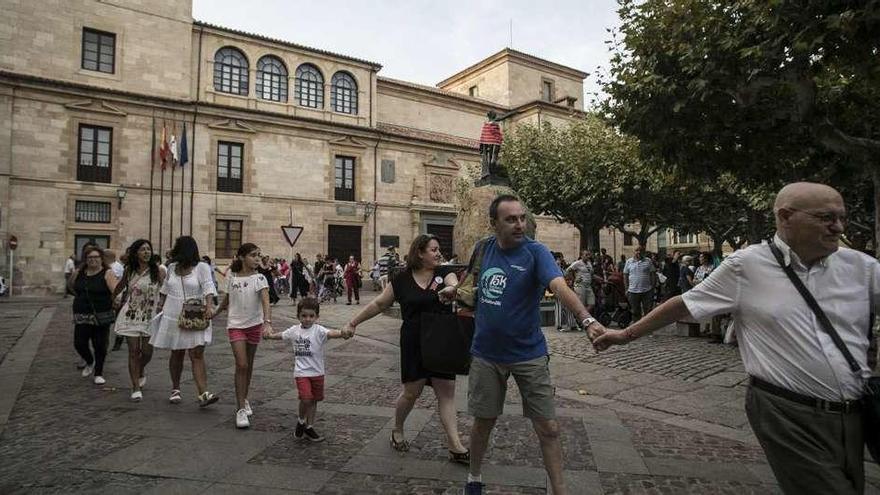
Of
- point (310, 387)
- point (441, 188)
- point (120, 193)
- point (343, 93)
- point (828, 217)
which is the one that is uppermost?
point (343, 93)

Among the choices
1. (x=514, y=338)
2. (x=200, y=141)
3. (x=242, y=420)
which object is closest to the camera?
(x=514, y=338)

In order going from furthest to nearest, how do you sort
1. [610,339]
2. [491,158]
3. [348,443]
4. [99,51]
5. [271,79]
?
[271,79], [99,51], [491,158], [348,443], [610,339]

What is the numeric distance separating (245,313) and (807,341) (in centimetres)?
440

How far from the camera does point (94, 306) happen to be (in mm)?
6688

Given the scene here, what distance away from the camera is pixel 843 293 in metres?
2.23

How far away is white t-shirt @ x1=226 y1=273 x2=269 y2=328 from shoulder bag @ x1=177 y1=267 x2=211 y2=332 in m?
0.52

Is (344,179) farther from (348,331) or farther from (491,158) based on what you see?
(348,331)

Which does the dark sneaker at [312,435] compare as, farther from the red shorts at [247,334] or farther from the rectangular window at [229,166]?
the rectangular window at [229,166]

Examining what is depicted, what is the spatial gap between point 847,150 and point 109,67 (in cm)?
2585

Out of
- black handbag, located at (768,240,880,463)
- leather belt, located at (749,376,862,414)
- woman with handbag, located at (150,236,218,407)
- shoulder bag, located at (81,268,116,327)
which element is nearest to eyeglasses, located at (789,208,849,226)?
black handbag, located at (768,240,880,463)

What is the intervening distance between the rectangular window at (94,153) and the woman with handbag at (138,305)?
1948cm

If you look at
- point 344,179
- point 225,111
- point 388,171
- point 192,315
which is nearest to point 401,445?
point 192,315

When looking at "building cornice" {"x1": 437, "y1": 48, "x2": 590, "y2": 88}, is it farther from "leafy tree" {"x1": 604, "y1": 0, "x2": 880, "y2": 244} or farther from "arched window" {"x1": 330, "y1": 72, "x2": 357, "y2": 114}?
"leafy tree" {"x1": 604, "y1": 0, "x2": 880, "y2": 244}

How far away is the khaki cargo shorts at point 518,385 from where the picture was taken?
123 inches
